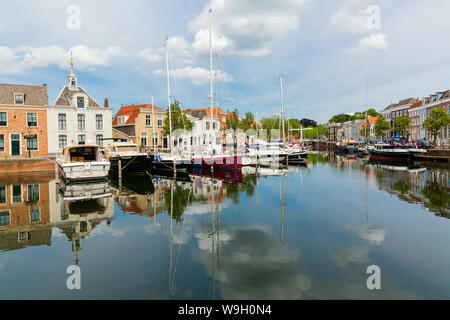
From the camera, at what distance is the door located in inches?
1371

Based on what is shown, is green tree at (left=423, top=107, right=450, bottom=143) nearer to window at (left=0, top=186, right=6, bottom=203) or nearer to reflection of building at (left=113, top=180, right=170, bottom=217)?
reflection of building at (left=113, top=180, right=170, bottom=217)

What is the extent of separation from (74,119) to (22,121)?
5.93 m

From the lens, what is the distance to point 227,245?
9.52 metres

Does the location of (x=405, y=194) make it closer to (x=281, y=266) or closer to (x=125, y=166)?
(x=281, y=266)

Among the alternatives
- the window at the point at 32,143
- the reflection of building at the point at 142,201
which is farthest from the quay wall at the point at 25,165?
the reflection of building at the point at 142,201

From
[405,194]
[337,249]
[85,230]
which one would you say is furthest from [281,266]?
[405,194]

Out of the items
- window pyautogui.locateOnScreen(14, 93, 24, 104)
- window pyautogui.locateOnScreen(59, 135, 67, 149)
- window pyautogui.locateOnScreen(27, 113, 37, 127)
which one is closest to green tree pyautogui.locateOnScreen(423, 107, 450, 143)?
window pyautogui.locateOnScreen(59, 135, 67, 149)

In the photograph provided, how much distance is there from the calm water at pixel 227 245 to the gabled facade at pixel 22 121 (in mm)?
21108

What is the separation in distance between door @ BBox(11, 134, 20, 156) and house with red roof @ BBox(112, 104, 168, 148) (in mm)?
13778

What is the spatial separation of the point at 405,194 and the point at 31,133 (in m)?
41.1

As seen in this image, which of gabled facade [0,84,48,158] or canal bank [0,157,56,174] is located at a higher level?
gabled facade [0,84,48,158]

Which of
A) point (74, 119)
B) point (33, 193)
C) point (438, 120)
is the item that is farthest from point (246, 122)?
point (33, 193)

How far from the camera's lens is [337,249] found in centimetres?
897

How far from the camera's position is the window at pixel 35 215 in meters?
12.8
